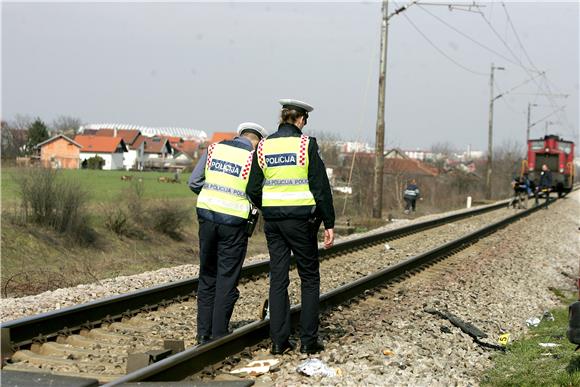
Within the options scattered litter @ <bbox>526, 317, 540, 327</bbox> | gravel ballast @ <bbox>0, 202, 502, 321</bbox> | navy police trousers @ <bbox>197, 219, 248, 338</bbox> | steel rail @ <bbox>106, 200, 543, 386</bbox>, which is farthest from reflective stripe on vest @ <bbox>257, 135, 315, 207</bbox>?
scattered litter @ <bbox>526, 317, 540, 327</bbox>

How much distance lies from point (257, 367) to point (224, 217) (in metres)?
1.39

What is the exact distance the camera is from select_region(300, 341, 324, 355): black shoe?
20.8 ft

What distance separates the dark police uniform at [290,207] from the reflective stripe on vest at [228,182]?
123 mm

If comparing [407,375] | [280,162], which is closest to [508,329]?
[407,375]

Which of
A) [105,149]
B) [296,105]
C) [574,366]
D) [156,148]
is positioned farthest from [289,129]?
[156,148]

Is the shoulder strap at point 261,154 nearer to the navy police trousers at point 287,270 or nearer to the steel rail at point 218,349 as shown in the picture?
the navy police trousers at point 287,270

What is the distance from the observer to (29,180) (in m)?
23.4

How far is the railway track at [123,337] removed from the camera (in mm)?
5547

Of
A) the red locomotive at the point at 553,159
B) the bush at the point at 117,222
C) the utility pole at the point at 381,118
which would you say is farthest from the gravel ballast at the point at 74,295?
the red locomotive at the point at 553,159

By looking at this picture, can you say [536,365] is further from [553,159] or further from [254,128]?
[553,159]

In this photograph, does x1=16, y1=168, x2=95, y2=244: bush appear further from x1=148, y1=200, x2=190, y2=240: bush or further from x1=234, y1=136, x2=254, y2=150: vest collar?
x1=234, y1=136, x2=254, y2=150: vest collar

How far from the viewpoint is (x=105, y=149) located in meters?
117

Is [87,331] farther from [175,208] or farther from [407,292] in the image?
[175,208]

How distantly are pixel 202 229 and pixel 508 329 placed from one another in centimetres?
457
